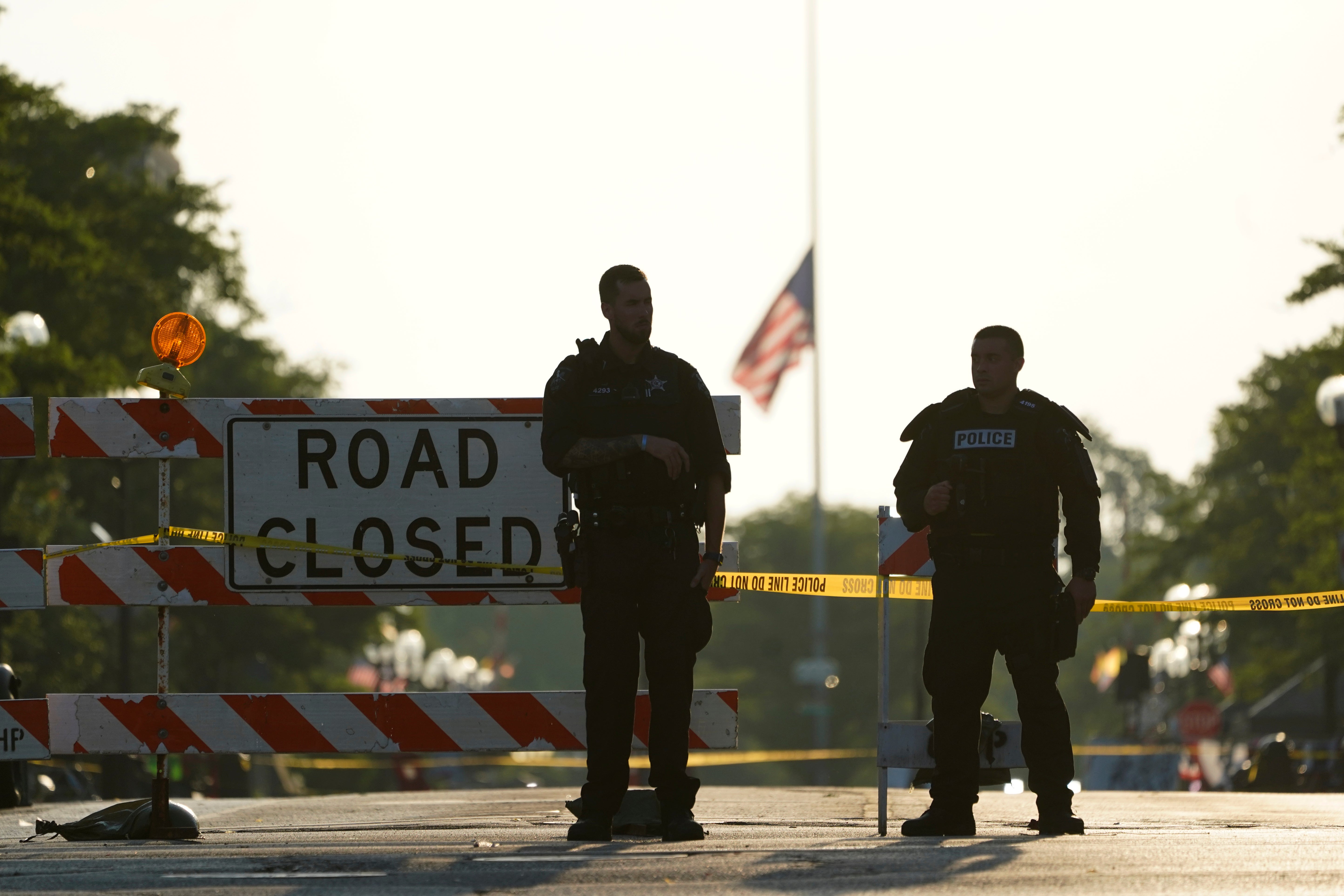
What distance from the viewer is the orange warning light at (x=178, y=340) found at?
7480mm

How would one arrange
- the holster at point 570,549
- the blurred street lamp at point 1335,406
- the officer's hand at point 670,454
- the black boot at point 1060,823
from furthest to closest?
1. the blurred street lamp at point 1335,406
2. the black boot at point 1060,823
3. the holster at point 570,549
4. the officer's hand at point 670,454

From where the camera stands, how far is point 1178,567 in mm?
47031

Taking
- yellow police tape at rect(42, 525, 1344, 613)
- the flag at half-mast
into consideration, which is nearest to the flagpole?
the flag at half-mast

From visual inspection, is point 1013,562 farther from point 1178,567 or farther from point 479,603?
point 1178,567

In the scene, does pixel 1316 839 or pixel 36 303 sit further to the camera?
pixel 36 303

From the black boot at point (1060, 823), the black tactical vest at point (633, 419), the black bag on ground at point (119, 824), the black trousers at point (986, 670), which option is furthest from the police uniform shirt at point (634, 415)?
the black bag on ground at point (119, 824)

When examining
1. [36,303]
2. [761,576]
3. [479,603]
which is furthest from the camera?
[36,303]

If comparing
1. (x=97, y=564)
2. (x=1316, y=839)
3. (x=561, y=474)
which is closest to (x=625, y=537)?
(x=561, y=474)

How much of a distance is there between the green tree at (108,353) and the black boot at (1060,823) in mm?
16967

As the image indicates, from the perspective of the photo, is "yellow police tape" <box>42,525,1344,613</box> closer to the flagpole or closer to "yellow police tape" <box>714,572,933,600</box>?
"yellow police tape" <box>714,572,933,600</box>

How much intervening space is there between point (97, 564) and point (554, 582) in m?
1.79

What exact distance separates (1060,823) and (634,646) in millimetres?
1766

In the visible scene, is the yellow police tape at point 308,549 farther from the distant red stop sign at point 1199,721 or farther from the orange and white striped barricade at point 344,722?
the distant red stop sign at point 1199,721

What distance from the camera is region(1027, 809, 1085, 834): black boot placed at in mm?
7137
